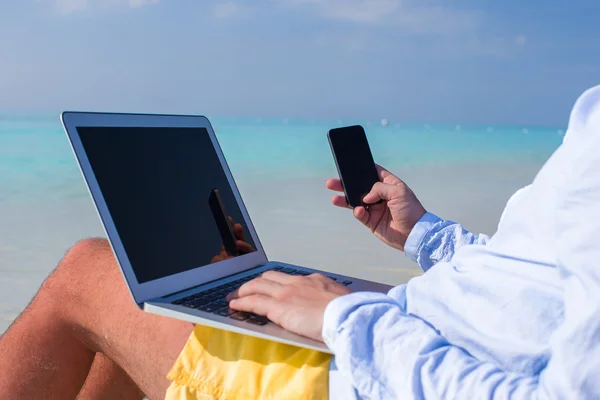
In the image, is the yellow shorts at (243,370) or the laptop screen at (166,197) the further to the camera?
the laptop screen at (166,197)

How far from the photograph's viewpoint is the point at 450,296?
1.19 m

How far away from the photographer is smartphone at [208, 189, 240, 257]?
1.68 meters

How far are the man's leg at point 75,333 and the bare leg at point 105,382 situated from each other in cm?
10

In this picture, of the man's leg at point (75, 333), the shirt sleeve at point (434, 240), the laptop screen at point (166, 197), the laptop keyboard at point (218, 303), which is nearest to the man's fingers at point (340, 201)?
the shirt sleeve at point (434, 240)

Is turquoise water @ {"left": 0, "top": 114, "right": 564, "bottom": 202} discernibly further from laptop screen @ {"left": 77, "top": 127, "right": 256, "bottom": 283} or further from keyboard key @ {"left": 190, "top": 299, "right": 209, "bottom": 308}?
keyboard key @ {"left": 190, "top": 299, "right": 209, "bottom": 308}

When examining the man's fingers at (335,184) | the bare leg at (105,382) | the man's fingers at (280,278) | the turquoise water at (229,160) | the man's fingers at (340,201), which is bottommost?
the turquoise water at (229,160)

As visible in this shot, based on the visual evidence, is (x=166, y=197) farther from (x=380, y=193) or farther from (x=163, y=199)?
(x=380, y=193)

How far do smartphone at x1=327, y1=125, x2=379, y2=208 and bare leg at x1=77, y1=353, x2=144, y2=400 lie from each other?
747 mm

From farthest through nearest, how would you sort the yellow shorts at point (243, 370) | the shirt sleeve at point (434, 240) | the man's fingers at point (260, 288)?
the shirt sleeve at point (434, 240) < the man's fingers at point (260, 288) < the yellow shorts at point (243, 370)

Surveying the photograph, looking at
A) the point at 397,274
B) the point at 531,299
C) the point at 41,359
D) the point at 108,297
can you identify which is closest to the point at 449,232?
the point at 531,299

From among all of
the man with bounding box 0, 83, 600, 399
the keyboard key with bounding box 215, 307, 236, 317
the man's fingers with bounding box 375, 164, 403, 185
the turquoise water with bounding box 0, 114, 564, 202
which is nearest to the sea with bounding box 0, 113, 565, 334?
the turquoise water with bounding box 0, 114, 564, 202

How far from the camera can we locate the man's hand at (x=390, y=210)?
1.92 metres

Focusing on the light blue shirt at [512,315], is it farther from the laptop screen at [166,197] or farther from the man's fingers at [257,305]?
the laptop screen at [166,197]

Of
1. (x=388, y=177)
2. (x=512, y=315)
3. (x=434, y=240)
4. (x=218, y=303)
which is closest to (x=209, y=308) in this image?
(x=218, y=303)
